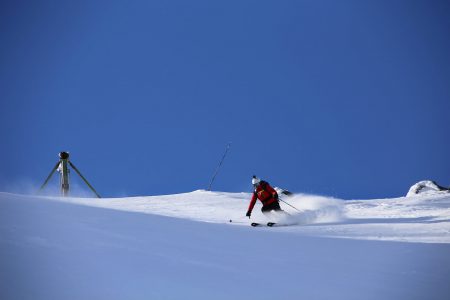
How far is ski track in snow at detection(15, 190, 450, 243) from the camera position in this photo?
8391mm

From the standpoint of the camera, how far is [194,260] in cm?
523

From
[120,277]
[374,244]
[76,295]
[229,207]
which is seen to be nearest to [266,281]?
[120,277]

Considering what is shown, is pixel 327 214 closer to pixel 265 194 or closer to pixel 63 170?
pixel 265 194

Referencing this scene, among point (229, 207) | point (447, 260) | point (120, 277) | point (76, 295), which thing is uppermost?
point (229, 207)

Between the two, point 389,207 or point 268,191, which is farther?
point 389,207

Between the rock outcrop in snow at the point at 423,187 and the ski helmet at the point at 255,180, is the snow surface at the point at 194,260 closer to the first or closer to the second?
the ski helmet at the point at 255,180

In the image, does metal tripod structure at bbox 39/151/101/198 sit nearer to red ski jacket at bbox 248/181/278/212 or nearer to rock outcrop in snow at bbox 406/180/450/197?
red ski jacket at bbox 248/181/278/212

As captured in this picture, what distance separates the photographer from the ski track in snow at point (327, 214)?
8.39 metres

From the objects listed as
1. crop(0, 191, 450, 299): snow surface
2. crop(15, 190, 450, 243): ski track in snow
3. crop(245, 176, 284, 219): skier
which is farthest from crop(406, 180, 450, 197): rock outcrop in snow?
crop(0, 191, 450, 299): snow surface

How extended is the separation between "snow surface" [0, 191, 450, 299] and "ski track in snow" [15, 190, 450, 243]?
0.16m

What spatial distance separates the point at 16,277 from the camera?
3852 mm

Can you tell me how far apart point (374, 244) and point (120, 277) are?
463 cm

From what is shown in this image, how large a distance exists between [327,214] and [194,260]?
7.38 meters

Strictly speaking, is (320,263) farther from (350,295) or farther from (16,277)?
(16,277)
